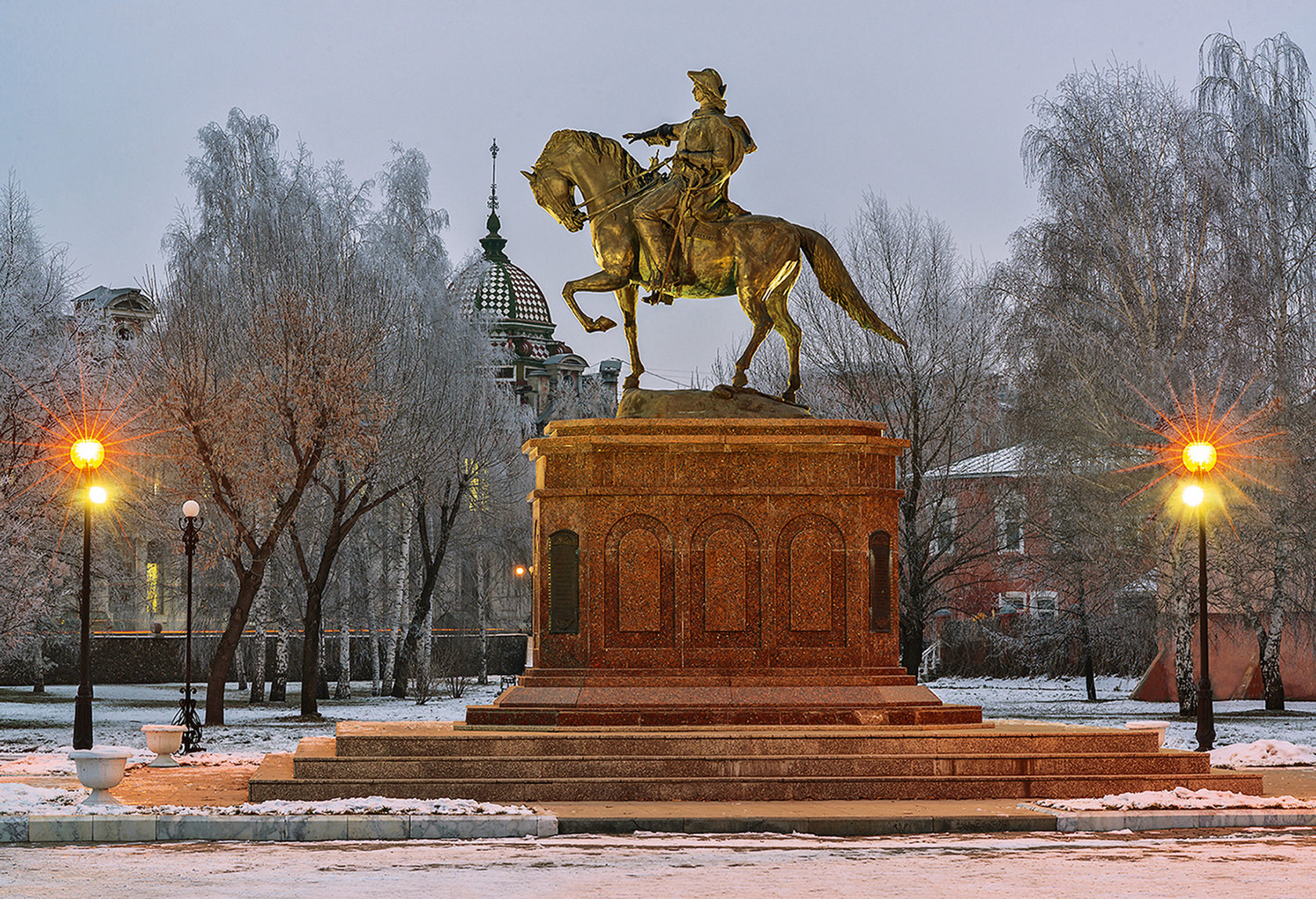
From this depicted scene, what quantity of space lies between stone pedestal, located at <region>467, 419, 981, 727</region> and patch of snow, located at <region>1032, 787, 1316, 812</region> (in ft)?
6.81

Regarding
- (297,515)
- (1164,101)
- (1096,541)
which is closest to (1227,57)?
(1164,101)

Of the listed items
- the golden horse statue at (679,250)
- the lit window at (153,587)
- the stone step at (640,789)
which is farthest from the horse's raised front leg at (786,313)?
the lit window at (153,587)

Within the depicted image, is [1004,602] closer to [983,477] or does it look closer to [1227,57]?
[983,477]

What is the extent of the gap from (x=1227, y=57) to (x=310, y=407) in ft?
69.5

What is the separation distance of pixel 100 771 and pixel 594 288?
7182 mm

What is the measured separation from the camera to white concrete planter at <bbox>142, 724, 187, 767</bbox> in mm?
19359

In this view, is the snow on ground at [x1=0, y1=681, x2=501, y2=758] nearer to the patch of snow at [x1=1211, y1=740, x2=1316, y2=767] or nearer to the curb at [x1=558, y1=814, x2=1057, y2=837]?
the curb at [x1=558, y1=814, x2=1057, y2=837]

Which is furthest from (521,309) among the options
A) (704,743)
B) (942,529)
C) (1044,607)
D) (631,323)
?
(704,743)

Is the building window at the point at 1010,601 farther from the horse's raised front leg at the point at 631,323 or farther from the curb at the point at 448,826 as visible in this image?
the curb at the point at 448,826

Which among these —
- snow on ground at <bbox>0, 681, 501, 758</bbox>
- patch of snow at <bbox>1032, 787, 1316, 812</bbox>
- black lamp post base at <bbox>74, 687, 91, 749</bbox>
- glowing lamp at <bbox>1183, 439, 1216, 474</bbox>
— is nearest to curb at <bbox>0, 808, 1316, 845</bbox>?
patch of snow at <bbox>1032, 787, 1316, 812</bbox>

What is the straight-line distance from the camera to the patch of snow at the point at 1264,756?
64.4 feet

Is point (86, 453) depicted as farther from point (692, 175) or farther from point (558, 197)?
point (692, 175)

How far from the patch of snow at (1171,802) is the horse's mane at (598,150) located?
26.0 ft

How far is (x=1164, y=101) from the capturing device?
110 ft
